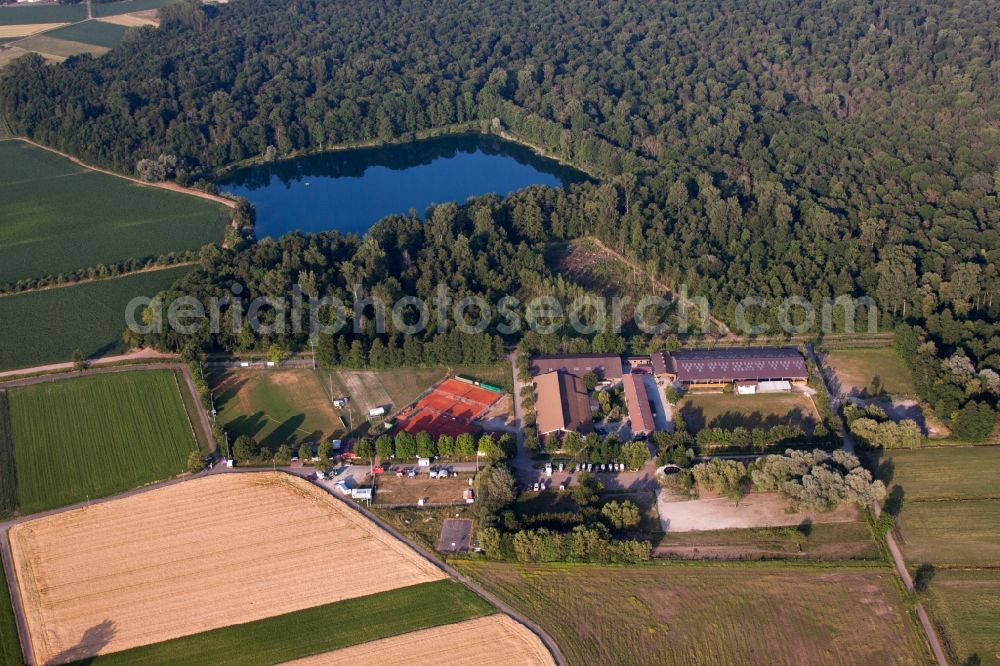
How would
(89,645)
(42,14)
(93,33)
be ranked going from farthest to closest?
(42,14)
(93,33)
(89,645)

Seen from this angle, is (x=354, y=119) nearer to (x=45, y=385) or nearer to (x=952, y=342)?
(x=45, y=385)

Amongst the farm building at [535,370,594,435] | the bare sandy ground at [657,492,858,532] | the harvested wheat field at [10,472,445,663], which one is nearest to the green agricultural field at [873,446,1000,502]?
the bare sandy ground at [657,492,858,532]

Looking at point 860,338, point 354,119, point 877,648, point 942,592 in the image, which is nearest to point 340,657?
point 877,648

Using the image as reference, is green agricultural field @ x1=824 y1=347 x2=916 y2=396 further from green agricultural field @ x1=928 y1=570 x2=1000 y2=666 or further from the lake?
the lake

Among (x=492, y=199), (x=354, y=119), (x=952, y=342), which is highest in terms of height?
(x=354, y=119)

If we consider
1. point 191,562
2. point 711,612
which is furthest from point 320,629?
point 711,612

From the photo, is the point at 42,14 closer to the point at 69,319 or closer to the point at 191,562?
the point at 69,319
